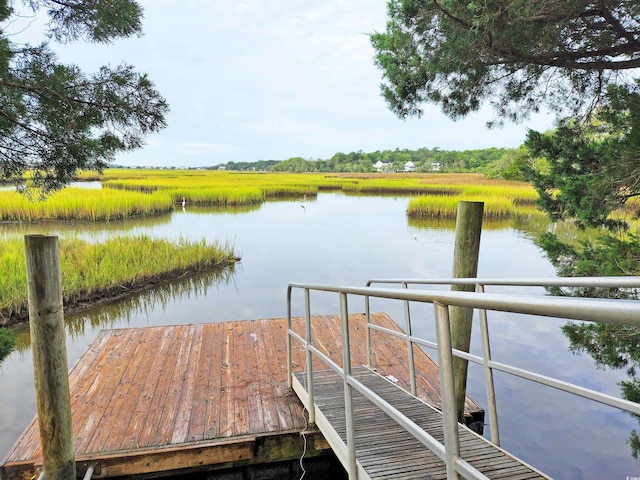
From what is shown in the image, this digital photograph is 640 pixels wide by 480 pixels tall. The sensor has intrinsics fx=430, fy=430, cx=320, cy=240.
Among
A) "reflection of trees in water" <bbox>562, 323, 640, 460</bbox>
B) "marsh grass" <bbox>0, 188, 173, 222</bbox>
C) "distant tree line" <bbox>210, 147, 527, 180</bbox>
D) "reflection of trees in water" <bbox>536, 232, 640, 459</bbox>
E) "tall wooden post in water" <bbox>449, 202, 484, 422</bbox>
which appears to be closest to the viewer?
"tall wooden post in water" <bbox>449, 202, 484, 422</bbox>

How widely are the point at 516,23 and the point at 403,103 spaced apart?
1.57 m

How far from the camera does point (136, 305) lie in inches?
269

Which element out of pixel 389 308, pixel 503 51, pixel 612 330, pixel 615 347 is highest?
pixel 503 51

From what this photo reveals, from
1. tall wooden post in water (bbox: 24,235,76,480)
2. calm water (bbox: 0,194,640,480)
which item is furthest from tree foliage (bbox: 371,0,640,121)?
tall wooden post in water (bbox: 24,235,76,480)

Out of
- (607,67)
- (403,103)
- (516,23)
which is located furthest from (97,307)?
(607,67)

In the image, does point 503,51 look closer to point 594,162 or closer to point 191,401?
point 594,162

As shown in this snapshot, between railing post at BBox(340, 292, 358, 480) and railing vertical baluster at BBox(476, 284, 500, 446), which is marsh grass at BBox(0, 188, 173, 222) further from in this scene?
railing vertical baluster at BBox(476, 284, 500, 446)

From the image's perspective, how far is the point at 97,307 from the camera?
6570 mm

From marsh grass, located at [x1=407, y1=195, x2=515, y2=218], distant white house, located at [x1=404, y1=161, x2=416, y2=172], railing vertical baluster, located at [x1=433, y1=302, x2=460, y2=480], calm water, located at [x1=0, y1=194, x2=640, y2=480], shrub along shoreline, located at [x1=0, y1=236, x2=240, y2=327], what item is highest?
distant white house, located at [x1=404, y1=161, x2=416, y2=172]

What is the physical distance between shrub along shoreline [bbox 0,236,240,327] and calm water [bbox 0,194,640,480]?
34 centimetres

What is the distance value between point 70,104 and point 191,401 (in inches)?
92.8

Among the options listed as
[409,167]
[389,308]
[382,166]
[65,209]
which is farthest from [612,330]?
[382,166]

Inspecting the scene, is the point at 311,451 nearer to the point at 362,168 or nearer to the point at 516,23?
the point at 516,23

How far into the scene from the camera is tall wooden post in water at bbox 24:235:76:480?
2258 mm
